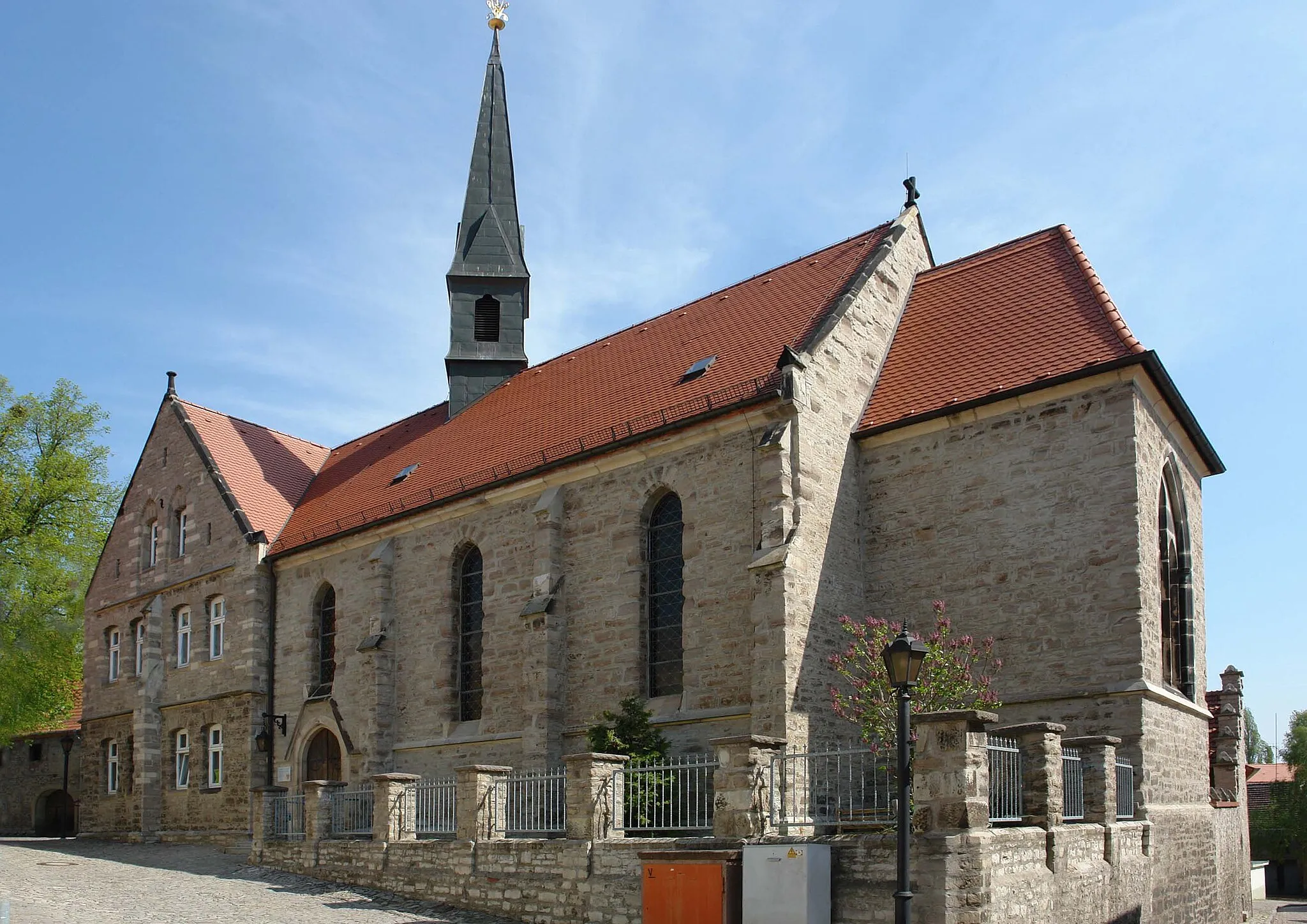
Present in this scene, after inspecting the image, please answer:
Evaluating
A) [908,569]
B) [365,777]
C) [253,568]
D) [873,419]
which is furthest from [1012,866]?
[253,568]

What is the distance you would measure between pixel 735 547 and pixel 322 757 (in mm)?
10757

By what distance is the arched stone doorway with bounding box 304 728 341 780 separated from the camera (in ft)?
75.9

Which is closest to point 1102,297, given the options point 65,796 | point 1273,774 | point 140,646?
point 140,646

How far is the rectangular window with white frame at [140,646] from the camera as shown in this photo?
2784 centimetres

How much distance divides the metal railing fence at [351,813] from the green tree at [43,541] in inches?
593

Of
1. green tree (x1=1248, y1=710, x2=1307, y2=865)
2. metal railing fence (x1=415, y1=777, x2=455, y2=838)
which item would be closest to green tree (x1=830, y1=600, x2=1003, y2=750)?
metal railing fence (x1=415, y1=777, x2=455, y2=838)

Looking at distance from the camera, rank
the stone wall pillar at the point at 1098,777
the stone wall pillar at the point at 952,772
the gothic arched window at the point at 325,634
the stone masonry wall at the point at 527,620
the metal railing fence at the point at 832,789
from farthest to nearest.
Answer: the gothic arched window at the point at 325,634, the stone masonry wall at the point at 527,620, the stone wall pillar at the point at 1098,777, the metal railing fence at the point at 832,789, the stone wall pillar at the point at 952,772

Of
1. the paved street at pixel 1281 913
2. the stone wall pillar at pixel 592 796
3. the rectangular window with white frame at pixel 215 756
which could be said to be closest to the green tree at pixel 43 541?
the rectangular window with white frame at pixel 215 756

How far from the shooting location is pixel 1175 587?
58.2 feet

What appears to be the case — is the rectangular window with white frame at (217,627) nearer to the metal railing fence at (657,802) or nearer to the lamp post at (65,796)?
the lamp post at (65,796)

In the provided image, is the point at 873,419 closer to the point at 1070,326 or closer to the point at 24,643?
the point at 1070,326

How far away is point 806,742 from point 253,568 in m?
14.1

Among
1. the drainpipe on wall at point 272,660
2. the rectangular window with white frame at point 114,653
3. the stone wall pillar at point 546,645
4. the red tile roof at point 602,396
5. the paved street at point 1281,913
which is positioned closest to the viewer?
the stone wall pillar at point 546,645

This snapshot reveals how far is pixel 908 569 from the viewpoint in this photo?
17.1m
